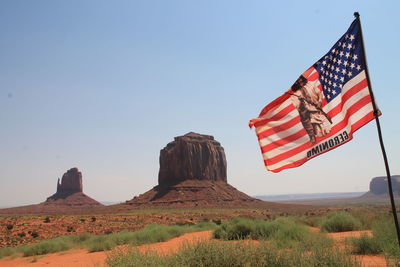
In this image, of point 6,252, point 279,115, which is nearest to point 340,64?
point 279,115

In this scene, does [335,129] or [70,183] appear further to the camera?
[70,183]

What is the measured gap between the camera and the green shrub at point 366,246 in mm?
9000

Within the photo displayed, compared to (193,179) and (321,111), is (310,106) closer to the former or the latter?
(321,111)

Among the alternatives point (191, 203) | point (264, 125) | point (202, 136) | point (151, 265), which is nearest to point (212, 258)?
point (151, 265)

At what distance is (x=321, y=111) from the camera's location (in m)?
6.36

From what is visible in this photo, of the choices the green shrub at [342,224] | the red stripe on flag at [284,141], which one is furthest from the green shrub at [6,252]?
the green shrub at [342,224]

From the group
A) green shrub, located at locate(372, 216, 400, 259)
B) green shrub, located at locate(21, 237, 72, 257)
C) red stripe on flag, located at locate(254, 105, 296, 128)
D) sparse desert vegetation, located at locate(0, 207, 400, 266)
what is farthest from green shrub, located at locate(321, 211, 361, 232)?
green shrub, located at locate(21, 237, 72, 257)

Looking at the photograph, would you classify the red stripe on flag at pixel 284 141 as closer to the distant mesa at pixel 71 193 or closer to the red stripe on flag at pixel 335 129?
the red stripe on flag at pixel 335 129

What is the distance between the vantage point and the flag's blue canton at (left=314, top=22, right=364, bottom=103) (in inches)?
227

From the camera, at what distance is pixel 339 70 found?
614 cm

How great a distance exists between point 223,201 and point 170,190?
18.5 m

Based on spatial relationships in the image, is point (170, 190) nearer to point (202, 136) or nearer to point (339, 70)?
point (202, 136)

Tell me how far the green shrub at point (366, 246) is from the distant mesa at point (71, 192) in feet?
471

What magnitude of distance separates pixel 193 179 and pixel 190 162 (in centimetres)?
627
